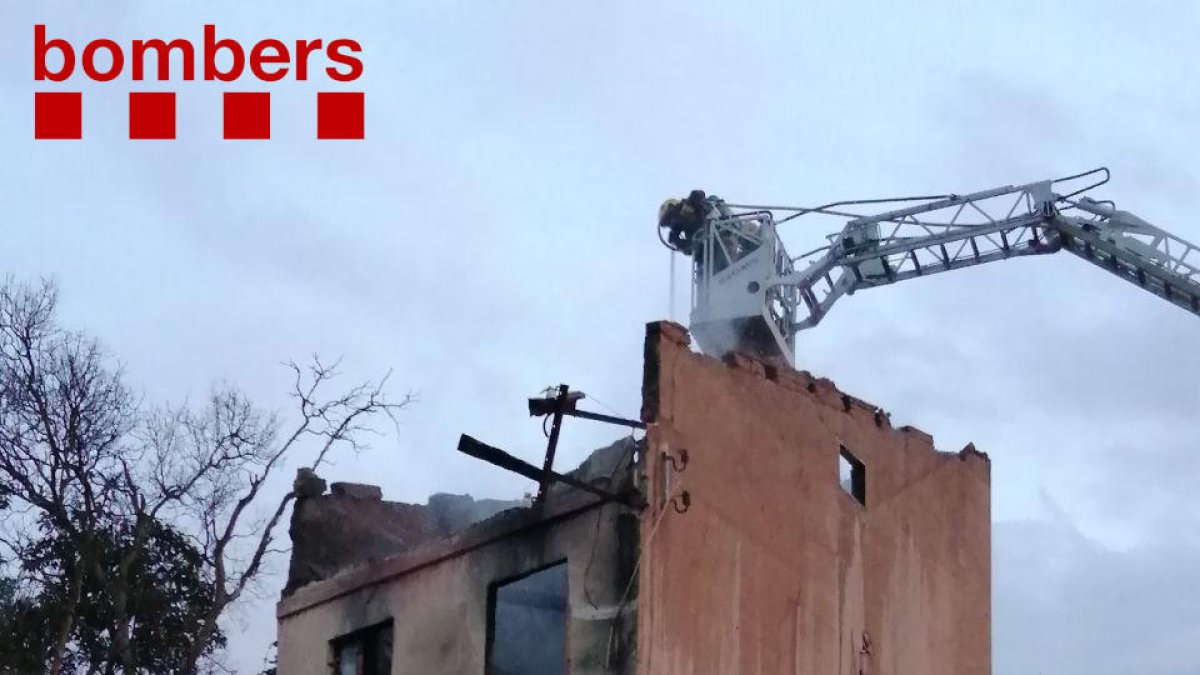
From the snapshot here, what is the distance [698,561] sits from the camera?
530 inches

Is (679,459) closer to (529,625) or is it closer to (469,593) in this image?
(469,593)

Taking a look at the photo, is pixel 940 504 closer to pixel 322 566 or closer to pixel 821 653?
pixel 821 653

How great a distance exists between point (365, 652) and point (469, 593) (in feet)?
6.73

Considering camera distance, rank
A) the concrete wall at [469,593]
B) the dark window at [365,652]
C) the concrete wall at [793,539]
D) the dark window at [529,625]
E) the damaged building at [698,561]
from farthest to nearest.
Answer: the dark window at [365,652] < the dark window at [529,625] < the concrete wall at [793,539] < the damaged building at [698,561] < the concrete wall at [469,593]

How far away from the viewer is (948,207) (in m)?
27.9

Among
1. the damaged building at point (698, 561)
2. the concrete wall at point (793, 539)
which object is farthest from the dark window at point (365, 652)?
the concrete wall at point (793, 539)

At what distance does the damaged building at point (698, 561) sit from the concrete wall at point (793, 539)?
21 mm

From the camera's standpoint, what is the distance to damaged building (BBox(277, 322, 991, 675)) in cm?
1320

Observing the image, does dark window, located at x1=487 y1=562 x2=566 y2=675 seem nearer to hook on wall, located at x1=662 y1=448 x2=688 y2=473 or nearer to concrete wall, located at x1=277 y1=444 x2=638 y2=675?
concrete wall, located at x1=277 y1=444 x2=638 y2=675

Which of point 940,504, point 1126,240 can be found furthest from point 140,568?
point 1126,240

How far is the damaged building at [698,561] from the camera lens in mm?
13203

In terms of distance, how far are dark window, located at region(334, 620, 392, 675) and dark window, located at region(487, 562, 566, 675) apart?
118cm

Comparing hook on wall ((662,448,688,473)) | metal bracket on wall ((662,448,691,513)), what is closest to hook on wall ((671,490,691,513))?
metal bracket on wall ((662,448,691,513))

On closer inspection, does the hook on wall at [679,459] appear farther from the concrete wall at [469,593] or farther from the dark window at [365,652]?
the dark window at [365,652]
